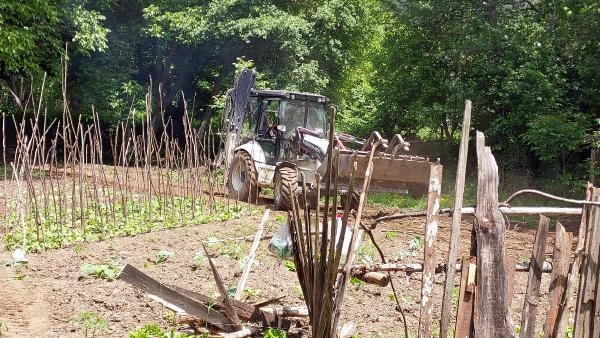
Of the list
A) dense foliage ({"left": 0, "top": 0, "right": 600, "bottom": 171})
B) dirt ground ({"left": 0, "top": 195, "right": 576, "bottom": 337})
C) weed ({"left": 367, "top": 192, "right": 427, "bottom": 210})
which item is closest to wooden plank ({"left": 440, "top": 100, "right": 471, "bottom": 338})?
dirt ground ({"left": 0, "top": 195, "right": 576, "bottom": 337})

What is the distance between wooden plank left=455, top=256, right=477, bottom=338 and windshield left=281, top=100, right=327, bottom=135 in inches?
387

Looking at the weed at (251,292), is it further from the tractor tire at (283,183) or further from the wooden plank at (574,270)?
the tractor tire at (283,183)

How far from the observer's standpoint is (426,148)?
21.4m

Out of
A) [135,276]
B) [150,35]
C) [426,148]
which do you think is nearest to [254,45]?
[150,35]

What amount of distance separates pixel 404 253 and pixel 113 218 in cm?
396

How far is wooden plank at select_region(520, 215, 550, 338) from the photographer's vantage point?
11.7 ft

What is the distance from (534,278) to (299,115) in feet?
32.9

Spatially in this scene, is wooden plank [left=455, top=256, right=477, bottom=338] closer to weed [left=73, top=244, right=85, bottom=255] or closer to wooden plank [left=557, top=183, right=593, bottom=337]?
wooden plank [left=557, top=183, right=593, bottom=337]

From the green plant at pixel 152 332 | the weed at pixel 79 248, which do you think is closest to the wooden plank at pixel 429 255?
the green plant at pixel 152 332

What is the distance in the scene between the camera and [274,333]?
488cm

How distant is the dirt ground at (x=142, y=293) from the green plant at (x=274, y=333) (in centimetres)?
77

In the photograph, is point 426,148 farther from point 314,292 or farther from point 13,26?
point 314,292

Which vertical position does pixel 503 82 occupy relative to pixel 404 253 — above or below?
above

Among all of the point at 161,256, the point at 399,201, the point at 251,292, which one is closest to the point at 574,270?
the point at 251,292
